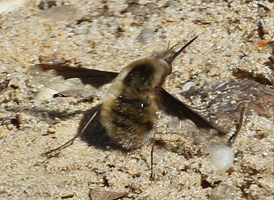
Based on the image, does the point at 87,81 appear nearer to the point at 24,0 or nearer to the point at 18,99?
the point at 18,99

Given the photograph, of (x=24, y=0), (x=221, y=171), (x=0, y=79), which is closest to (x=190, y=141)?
(x=221, y=171)

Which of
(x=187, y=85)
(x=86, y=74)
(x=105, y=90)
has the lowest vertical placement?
(x=187, y=85)

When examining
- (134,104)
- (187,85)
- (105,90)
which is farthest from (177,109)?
(187,85)

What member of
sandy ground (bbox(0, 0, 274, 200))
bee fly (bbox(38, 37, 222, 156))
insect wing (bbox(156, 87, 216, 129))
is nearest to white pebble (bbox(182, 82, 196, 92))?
sandy ground (bbox(0, 0, 274, 200))

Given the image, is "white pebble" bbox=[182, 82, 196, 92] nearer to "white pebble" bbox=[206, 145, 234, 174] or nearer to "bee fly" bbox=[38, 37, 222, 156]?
"bee fly" bbox=[38, 37, 222, 156]

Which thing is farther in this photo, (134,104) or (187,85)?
(187,85)

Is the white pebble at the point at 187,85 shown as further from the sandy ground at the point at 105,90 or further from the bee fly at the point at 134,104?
the bee fly at the point at 134,104

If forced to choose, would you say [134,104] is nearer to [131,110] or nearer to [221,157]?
[131,110]

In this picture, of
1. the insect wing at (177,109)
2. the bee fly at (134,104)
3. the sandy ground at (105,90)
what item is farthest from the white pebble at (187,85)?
the insect wing at (177,109)
